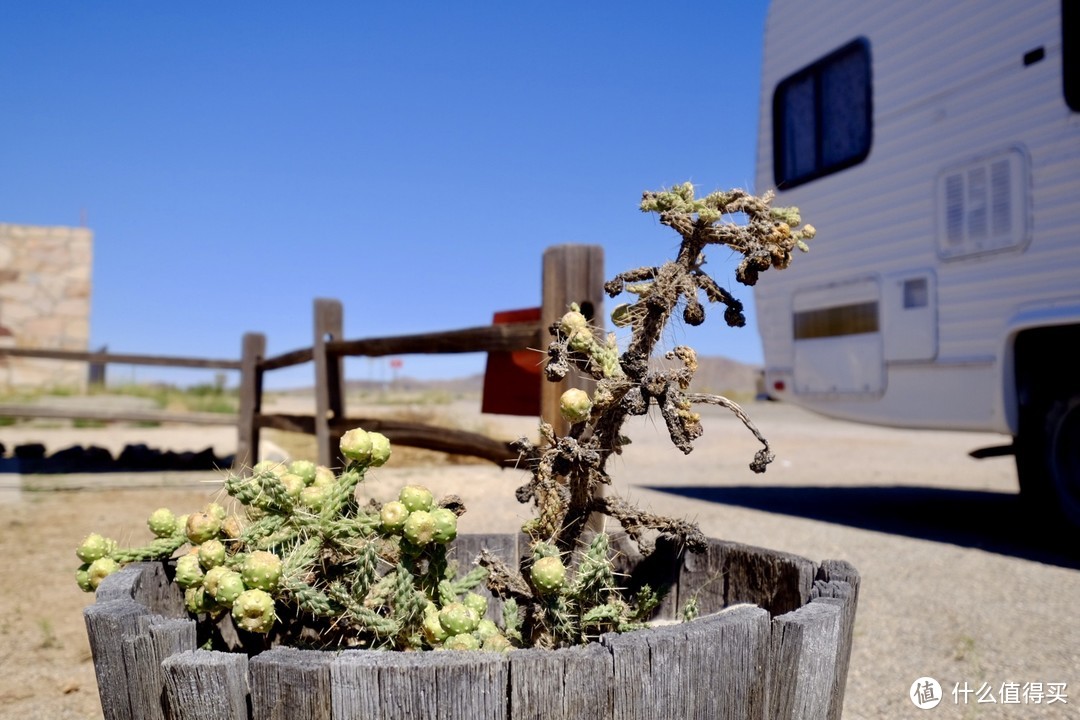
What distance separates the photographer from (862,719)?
94.2 inches

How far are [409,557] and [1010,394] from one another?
475 centimetres

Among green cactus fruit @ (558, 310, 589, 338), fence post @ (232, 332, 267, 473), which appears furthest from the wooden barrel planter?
fence post @ (232, 332, 267, 473)

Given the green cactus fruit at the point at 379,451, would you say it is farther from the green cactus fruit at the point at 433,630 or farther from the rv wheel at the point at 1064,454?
the rv wheel at the point at 1064,454

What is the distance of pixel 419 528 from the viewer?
3.87ft

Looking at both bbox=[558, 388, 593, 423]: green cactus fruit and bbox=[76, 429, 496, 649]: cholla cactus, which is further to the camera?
bbox=[558, 388, 593, 423]: green cactus fruit

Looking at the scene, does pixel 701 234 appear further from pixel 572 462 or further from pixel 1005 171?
pixel 1005 171

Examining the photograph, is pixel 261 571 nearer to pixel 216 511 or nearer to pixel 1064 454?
pixel 216 511

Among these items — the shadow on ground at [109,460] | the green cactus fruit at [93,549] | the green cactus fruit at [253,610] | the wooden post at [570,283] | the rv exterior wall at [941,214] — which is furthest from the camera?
the shadow on ground at [109,460]

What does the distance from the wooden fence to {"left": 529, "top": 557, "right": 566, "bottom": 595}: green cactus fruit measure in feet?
1.90

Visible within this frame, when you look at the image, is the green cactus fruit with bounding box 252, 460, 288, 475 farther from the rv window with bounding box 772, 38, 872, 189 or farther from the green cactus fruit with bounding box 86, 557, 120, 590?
the rv window with bounding box 772, 38, 872, 189

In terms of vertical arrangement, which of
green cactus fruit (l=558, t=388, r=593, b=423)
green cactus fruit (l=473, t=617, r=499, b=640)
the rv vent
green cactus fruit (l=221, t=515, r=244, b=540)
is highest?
the rv vent

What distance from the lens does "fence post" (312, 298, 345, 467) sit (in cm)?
576

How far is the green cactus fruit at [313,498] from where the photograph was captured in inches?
50.7

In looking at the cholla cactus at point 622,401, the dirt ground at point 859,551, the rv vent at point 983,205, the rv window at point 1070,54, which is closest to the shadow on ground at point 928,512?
the dirt ground at point 859,551
